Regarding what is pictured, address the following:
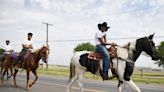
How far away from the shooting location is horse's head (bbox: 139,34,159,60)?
506 inches

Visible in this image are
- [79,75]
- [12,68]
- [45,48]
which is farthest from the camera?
[12,68]

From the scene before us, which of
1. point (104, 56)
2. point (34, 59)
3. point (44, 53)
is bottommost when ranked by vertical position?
point (34, 59)

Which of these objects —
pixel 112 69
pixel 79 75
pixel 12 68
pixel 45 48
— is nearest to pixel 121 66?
pixel 112 69

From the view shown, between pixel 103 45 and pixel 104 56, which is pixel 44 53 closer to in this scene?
pixel 103 45

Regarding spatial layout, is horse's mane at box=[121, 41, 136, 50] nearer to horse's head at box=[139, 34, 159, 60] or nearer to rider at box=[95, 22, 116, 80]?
horse's head at box=[139, 34, 159, 60]

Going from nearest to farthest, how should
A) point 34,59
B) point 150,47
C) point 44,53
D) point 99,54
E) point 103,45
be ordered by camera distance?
point 150,47 → point 103,45 → point 99,54 → point 44,53 → point 34,59

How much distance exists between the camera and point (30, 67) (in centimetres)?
1841

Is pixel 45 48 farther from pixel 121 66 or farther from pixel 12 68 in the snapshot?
pixel 121 66

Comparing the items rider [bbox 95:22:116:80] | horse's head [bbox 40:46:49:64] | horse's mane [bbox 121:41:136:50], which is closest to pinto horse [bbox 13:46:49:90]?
horse's head [bbox 40:46:49:64]

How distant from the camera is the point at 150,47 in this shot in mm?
12914

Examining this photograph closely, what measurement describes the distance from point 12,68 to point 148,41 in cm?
957

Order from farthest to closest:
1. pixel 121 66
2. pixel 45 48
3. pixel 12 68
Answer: pixel 12 68, pixel 45 48, pixel 121 66

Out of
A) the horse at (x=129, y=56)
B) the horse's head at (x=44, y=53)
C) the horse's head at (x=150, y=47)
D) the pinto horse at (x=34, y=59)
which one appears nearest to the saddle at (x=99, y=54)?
the horse at (x=129, y=56)

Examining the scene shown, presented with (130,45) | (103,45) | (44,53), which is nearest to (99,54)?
(103,45)
